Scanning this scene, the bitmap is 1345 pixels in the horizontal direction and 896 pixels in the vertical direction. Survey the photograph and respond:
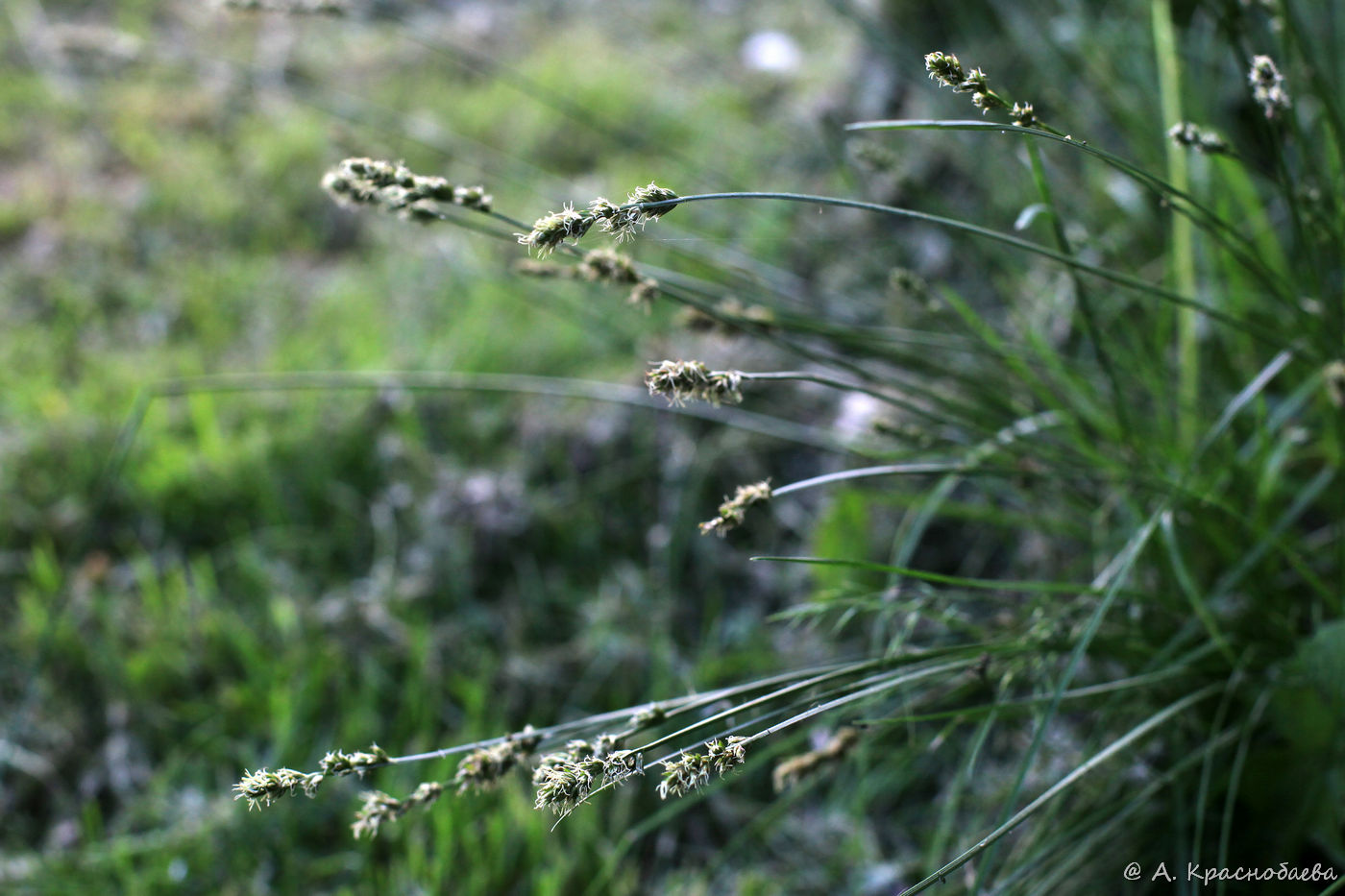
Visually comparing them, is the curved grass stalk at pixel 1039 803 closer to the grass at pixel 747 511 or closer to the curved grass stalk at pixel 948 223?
the grass at pixel 747 511

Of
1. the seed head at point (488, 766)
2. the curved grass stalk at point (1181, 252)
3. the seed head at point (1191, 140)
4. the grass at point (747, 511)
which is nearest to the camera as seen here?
the seed head at point (488, 766)

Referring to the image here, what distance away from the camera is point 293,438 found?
1.87 m

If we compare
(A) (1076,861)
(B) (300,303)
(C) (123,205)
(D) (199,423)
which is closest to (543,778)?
(A) (1076,861)

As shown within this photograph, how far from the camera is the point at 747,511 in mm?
1281

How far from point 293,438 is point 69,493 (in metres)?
0.39

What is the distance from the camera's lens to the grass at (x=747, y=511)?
0.99m

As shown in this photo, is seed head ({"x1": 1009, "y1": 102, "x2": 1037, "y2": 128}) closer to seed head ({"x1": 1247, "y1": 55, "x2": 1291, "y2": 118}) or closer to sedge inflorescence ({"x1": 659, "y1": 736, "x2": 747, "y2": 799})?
seed head ({"x1": 1247, "y1": 55, "x2": 1291, "y2": 118})

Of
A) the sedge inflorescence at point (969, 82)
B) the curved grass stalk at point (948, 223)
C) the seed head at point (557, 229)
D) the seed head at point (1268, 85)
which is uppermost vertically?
the seed head at point (1268, 85)

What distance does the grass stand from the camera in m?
0.99

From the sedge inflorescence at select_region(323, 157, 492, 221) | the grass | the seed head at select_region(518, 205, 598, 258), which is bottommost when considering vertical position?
the grass

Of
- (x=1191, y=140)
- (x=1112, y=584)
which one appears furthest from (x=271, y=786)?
(x=1191, y=140)

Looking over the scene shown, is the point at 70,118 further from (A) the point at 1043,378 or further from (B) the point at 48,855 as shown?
(A) the point at 1043,378

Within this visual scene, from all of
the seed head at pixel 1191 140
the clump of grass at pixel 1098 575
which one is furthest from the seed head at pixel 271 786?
the seed head at pixel 1191 140

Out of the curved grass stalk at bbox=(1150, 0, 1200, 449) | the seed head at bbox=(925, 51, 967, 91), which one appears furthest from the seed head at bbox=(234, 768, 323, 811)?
the curved grass stalk at bbox=(1150, 0, 1200, 449)
